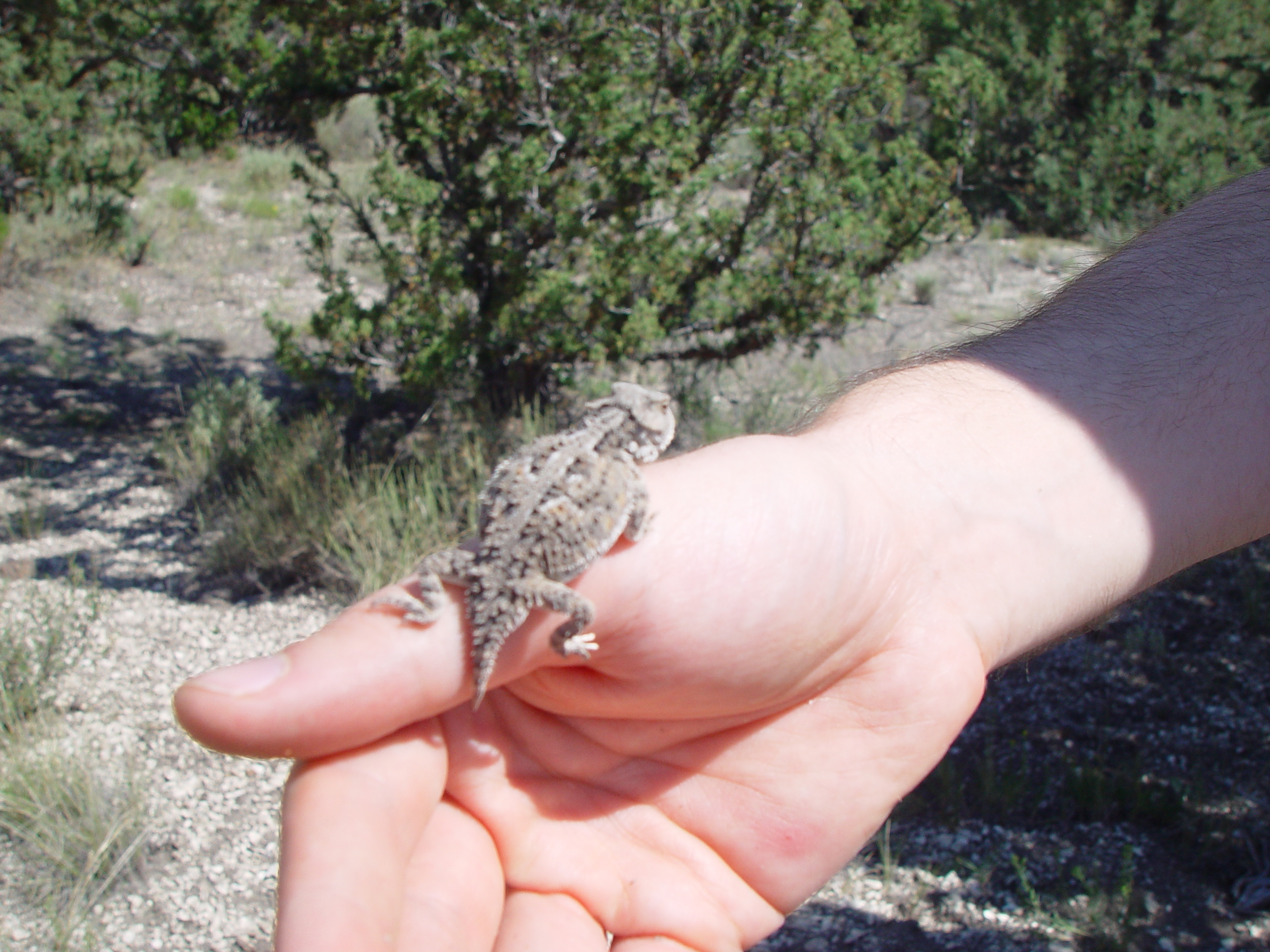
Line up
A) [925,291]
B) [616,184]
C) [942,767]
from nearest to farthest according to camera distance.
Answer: [942,767], [616,184], [925,291]

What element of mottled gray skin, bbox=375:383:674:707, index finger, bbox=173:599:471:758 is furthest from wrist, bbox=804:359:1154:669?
index finger, bbox=173:599:471:758

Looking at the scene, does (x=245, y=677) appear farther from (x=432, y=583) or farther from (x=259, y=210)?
(x=259, y=210)

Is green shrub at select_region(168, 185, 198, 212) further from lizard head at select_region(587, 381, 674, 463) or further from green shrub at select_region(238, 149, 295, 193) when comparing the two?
lizard head at select_region(587, 381, 674, 463)

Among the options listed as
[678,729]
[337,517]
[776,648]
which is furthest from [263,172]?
[776,648]

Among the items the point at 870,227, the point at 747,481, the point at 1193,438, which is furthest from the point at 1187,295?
the point at 870,227

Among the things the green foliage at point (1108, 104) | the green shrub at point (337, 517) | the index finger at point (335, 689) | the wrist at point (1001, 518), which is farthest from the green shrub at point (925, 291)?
the index finger at point (335, 689)
